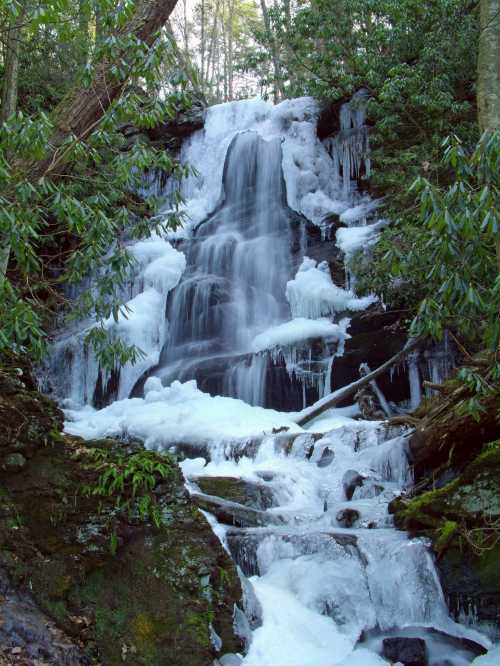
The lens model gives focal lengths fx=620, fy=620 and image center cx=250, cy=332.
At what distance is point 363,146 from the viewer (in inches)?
593

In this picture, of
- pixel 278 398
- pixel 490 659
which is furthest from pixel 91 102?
pixel 278 398

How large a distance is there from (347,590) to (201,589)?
Answer: 56.9 inches

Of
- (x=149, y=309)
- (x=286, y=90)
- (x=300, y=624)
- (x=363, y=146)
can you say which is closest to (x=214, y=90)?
(x=286, y=90)

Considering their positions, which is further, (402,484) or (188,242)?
(188,242)

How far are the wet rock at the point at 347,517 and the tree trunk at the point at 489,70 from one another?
12.0 ft

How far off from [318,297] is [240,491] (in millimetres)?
6033

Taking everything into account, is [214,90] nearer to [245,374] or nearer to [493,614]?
[245,374]

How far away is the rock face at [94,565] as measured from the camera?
3.25 meters

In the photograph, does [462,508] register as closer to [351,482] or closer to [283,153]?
[351,482]

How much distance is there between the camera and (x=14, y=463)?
3.75 m

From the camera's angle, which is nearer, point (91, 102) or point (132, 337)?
point (91, 102)

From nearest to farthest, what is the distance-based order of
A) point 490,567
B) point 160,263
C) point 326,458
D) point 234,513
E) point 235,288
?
point 490,567 → point 234,513 → point 326,458 → point 235,288 → point 160,263

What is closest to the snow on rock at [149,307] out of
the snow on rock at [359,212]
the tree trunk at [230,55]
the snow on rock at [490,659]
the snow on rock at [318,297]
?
the snow on rock at [318,297]

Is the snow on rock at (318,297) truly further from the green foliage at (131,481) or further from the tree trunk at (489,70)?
the green foliage at (131,481)
